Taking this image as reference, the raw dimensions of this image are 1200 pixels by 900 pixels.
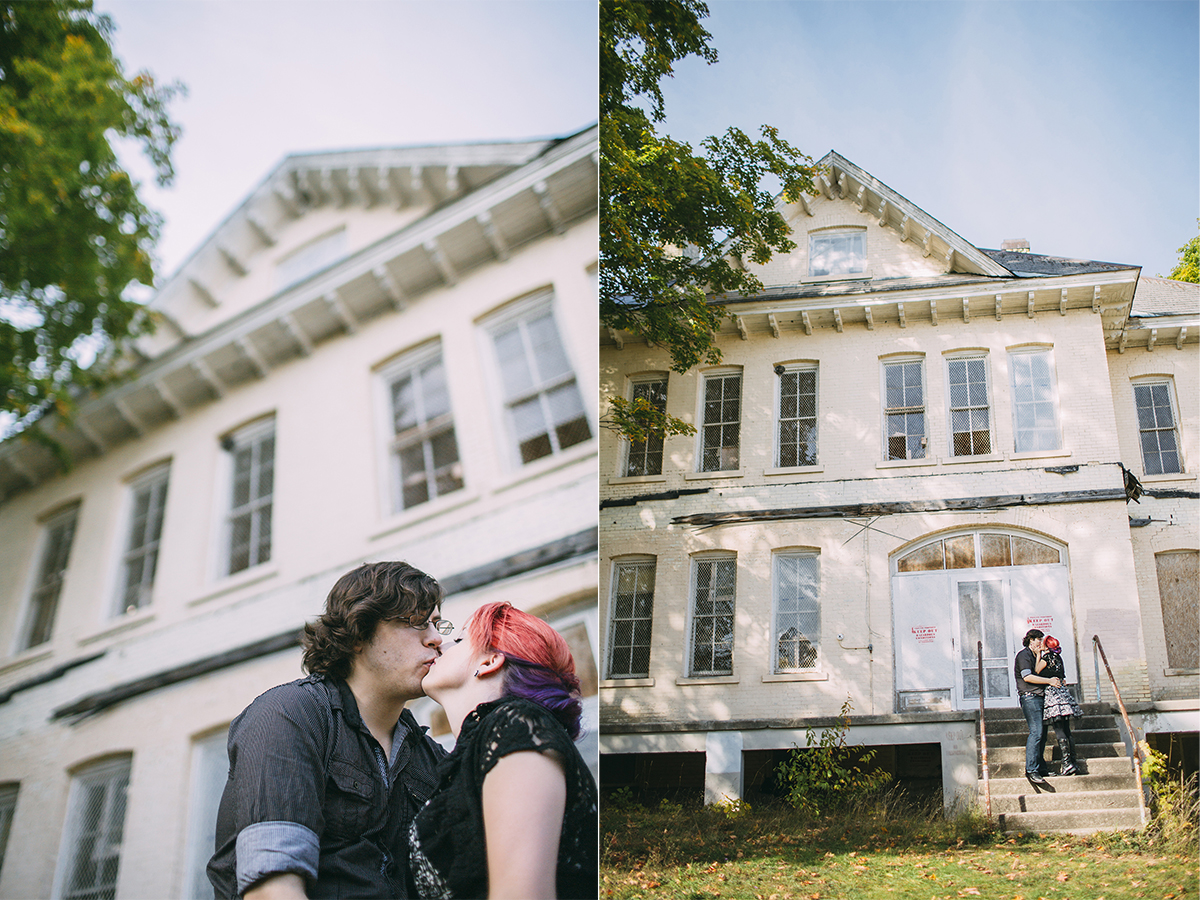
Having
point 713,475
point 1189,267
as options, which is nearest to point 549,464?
point 713,475

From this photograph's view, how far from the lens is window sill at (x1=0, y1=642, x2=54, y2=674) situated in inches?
91.1

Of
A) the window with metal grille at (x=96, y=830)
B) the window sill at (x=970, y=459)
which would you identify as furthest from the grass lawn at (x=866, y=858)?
the window with metal grille at (x=96, y=830)

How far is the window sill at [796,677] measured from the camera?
2193 millimetres

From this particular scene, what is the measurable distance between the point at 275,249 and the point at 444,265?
0.53 meters

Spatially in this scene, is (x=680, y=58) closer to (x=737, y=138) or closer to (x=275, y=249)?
(x=737, y=138)

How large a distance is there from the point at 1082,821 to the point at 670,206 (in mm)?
1890

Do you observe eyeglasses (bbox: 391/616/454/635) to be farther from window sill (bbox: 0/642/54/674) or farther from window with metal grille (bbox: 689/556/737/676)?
window sill (bbox: 0/642/54/674)

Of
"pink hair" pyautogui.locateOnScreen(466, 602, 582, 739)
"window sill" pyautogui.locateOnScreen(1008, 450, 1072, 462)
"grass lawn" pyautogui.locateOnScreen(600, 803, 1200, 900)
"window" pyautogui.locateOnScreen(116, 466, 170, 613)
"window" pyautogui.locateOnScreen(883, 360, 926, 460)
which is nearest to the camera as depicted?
"pink hair" pyautogui.locateOnScreen(466, 602, 582, 739)

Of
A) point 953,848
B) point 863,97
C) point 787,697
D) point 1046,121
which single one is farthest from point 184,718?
point 1046,121

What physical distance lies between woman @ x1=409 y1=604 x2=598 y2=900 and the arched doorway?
0.88 meters

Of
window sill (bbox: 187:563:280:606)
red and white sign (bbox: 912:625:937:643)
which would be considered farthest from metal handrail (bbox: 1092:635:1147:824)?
window sill (bbox: 187:563:280:606)

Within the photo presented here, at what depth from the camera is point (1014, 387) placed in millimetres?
2230

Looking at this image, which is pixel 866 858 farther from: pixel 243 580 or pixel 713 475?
pixel 243 580

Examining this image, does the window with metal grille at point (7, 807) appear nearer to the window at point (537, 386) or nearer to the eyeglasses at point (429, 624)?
the eyeglasses at point (429, 624)
